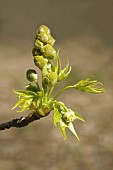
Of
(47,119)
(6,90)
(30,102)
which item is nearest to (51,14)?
(6,90)

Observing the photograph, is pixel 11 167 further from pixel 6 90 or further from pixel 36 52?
pixel 36 52

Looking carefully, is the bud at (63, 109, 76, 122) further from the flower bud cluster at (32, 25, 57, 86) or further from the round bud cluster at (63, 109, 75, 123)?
the flower bud cluster at (32, 25, 57, 86)

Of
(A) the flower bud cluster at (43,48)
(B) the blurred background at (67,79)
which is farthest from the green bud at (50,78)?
(B) the blurred background at (67,79)

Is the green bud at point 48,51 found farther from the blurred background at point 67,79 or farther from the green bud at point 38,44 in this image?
the blurred background at point 67,79

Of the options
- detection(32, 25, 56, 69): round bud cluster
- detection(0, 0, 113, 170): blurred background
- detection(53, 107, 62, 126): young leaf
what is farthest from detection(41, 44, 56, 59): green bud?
detection(0, 0, 113, 170): blurred background

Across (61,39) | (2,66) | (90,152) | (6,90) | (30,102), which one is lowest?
(30,102)

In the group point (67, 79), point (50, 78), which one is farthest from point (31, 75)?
point (67, 79)
